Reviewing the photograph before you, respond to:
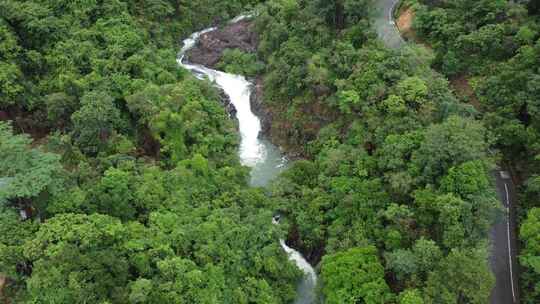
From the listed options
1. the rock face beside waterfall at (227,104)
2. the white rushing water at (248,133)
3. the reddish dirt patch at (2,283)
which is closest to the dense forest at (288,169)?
the reddish dirt patch at (2,283)

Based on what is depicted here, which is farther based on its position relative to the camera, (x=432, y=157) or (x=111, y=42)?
(x=111, y=42)

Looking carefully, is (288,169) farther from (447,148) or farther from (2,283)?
(2,283)

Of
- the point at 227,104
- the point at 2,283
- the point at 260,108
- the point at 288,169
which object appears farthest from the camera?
the point at 227,104

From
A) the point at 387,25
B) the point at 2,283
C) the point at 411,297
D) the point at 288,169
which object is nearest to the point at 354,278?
the point at 411,297

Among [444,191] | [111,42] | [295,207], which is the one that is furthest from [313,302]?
[111,42]

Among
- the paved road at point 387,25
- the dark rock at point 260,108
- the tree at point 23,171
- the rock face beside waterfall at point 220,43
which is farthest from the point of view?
the rock face beside waterfall at point 220,43

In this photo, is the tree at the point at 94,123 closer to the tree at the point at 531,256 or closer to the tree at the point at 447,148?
the tree at the point at 447,148

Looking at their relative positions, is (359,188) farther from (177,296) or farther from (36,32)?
(36,32)
